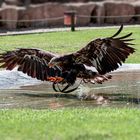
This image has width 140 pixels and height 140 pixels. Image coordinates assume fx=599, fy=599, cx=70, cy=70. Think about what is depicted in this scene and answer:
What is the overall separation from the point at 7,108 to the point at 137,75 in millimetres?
4642

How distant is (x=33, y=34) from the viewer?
25.3 metres

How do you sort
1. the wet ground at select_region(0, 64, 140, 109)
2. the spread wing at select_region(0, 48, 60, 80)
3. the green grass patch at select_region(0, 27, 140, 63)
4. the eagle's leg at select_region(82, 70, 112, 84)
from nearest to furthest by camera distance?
the wet ground at select_region(0, 64, 140, 109)
the eagle's leg at select_region(82, 70, 112, 84)
the spread wing at select_region(0, 48, 60, 80)
the green grass patch at select_region(0, 27, 140, 63)

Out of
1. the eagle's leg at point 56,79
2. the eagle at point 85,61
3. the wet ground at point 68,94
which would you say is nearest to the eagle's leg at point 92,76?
the eagle at point 85,61

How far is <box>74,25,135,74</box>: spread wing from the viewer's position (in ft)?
32.5

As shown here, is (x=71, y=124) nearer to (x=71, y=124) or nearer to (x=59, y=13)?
(x=71, y=124)

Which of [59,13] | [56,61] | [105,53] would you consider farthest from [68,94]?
[59,13]

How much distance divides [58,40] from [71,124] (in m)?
15.2

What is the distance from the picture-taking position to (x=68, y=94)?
11.0m

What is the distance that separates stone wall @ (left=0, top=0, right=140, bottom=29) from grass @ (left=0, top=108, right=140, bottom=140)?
19.7 meters

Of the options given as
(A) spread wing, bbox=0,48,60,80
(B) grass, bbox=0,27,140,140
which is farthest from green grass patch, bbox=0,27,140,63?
(B) grass, bbox=0,27,140,140

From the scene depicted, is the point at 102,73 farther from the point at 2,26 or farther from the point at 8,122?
the point at 2,26

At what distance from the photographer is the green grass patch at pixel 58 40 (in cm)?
1947

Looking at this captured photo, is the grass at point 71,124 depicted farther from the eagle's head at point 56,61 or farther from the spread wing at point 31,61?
the spread wing at point 31,61

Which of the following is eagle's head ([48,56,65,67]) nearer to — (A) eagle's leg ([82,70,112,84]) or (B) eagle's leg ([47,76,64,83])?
(B) eagle's leg ([47,76,64,83])
